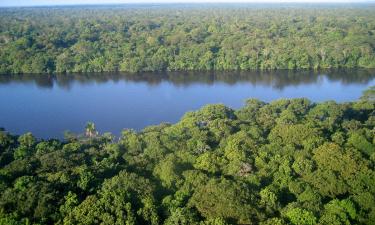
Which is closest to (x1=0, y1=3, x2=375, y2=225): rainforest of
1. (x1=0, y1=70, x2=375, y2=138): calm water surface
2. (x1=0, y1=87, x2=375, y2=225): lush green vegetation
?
(x1=0, y1=87, x2=375, y2=225): lush green vegetation

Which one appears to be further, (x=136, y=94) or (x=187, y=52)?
(x=187, y=52)

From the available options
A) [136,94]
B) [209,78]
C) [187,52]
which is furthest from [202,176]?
[187,52]

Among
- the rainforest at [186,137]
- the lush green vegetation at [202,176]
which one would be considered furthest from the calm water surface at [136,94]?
the lush green vegetation at [202,176]

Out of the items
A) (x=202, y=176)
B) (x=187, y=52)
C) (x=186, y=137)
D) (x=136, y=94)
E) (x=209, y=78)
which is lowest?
(x=136, y=94)

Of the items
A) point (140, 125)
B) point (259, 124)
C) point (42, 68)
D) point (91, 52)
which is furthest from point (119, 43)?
point (259, 124)

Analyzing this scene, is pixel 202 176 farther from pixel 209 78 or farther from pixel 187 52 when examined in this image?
pixel 187 52

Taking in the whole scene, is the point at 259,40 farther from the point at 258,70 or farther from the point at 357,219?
the point at 357,219
